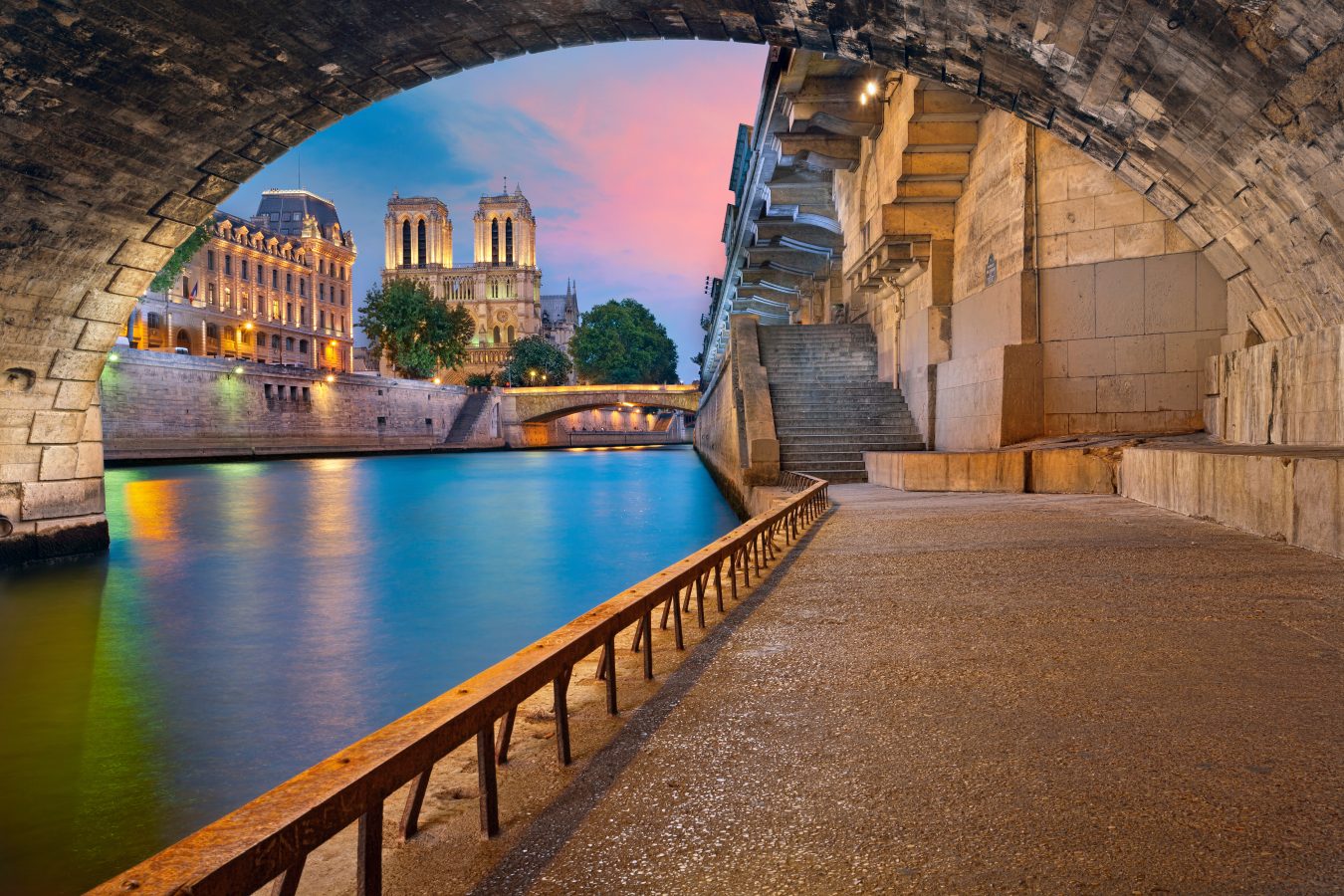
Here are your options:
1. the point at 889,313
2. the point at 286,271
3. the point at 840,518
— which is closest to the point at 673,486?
the point at 889,313

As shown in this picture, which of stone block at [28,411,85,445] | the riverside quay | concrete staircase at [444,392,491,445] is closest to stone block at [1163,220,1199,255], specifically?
the riverside quay

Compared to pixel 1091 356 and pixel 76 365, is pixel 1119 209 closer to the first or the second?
pixel 1091 356

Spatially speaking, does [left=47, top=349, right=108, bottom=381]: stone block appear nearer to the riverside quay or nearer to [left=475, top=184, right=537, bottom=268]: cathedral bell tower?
the riverside quay

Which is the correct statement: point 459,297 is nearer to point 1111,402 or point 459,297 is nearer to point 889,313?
point 889,313

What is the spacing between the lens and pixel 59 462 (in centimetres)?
1318

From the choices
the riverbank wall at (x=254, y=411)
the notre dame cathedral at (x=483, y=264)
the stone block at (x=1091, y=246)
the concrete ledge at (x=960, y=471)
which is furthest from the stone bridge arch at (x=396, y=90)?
the notre dame cathedral at (x=483, y=264)

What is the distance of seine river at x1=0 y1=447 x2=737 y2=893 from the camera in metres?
5.18

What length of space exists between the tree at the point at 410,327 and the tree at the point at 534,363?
979 inches

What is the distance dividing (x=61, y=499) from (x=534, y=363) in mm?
86341

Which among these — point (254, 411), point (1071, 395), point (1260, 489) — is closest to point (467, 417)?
point (254, 411)

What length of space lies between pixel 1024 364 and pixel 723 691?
11143mm

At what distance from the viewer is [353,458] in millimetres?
54719

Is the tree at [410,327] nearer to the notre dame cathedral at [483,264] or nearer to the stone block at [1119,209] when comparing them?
the notre dame cathedral at [483,264]

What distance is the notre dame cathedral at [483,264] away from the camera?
125 metres
